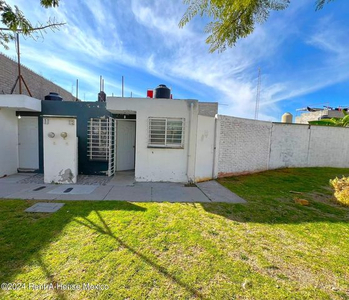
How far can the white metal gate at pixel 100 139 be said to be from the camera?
7.90m

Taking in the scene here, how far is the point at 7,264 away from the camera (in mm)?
2393

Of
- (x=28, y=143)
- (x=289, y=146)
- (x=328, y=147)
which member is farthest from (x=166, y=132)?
(x=328, y=147)

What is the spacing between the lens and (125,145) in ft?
30.3

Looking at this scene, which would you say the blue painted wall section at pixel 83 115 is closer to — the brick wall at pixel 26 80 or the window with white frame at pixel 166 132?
the window with white frame at pixel 166 132

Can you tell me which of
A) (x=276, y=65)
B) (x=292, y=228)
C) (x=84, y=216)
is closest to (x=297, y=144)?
(x=276, y=65)

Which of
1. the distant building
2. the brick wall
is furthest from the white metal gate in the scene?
the distant building

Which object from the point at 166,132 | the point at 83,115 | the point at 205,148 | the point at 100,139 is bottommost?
the point at 205,148

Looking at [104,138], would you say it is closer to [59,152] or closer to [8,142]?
[59,152]

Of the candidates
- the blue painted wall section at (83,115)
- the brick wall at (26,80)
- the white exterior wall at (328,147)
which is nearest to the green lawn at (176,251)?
the blue painted wall section at (83,115)

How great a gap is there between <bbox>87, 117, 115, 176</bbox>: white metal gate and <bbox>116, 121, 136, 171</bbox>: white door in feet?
3.22

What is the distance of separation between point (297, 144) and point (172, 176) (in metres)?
9.88

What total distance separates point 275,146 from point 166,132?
7846 millimetres

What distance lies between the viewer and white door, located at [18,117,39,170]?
8.16 m

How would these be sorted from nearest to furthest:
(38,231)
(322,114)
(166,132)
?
(38,231) < (166,132) < (322,114)
